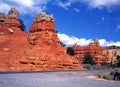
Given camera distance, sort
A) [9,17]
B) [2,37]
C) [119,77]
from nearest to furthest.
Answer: [119,77] → [2,37] → [9,17]

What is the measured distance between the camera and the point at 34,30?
109250 millimetres

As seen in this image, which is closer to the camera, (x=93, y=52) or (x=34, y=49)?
(x=34, y=49)

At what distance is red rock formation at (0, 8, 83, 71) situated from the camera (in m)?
92.4

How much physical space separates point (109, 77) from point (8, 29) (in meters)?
59.4

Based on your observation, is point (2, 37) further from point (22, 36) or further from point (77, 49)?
point (77, 49)

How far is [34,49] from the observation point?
9850 centimetres

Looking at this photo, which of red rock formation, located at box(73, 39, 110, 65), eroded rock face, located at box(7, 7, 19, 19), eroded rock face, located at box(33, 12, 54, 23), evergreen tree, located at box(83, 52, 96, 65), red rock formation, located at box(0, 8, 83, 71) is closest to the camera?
red rock formation, located at box(0, 8, 83, 71)

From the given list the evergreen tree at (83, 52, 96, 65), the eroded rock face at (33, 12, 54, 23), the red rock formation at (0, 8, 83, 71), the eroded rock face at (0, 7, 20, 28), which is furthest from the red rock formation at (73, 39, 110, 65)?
the eroded rock face at (0, 7, 20, 28)

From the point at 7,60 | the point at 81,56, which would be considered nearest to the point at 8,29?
the point at 7,60

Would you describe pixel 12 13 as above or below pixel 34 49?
above

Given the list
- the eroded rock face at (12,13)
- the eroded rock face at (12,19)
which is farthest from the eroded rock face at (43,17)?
the eroded rock face at (12,13)

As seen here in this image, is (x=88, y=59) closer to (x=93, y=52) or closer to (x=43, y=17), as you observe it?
(x=93, y=52)

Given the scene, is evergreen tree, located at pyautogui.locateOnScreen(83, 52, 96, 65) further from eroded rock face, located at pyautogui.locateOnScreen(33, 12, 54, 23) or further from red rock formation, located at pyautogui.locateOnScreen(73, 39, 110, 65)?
eroded rock face, located at pyautogui.locateOnScreen(33, 12, 54, 23)

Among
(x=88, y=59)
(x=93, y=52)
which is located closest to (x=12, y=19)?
(x=88, y=59)
